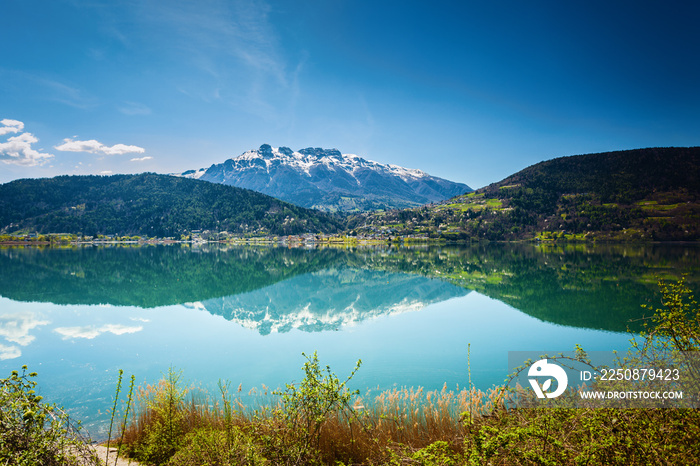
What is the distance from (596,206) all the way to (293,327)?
17469cm

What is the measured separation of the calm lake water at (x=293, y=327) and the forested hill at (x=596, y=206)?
383ft

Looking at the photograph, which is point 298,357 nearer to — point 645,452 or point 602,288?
point 645,452

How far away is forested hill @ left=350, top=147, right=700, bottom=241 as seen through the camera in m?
137

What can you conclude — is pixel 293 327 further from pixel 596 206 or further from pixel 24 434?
pixel 596 206

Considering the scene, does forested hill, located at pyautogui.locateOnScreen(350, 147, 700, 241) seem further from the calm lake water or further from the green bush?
the green bush

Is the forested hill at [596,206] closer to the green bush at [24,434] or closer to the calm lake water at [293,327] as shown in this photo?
the calm lake water at [293,327]

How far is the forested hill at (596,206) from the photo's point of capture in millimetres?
136875

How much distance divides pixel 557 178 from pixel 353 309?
202 meters

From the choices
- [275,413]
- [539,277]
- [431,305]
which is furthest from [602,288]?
[275,413]

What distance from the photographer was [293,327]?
2358cm

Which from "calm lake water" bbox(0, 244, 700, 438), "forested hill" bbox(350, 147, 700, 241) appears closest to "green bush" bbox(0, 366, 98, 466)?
"calm lake water" bbox(0, 244, 700, 438)

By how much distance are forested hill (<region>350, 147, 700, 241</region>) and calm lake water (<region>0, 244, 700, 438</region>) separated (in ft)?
383

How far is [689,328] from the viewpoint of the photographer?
15.9ft

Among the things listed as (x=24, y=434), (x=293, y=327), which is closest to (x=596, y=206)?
(x=293, y=327)
